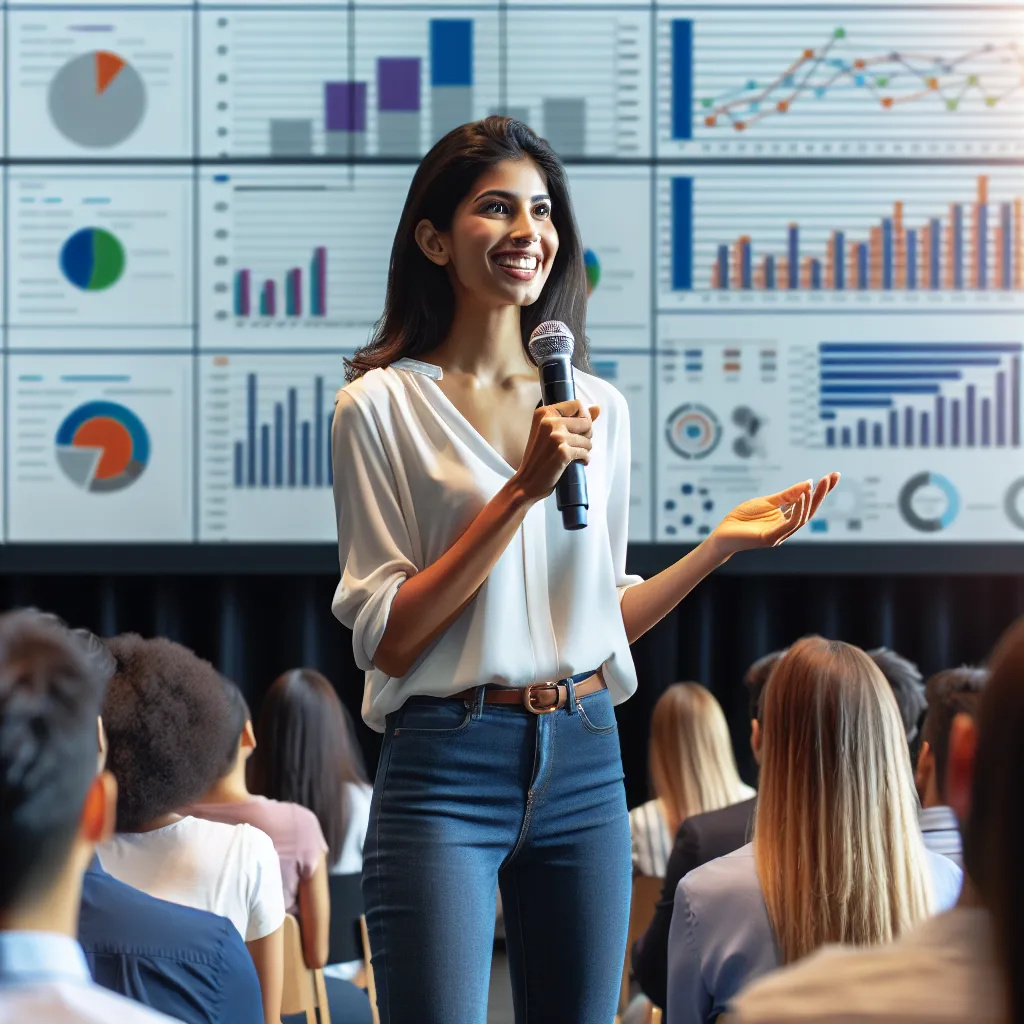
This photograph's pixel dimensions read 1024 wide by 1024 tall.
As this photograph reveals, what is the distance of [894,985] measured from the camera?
71 cm

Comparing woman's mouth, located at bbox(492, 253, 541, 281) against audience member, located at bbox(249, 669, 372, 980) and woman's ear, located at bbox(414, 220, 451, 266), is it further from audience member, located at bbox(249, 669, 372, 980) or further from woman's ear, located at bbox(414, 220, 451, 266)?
audience member, located at bbox(249, 669, 372, 980)

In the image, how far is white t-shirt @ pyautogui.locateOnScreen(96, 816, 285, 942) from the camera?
1922mm

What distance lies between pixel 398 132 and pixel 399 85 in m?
0.14

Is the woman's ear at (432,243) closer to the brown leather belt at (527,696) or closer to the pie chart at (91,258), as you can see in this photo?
the brown leather belt at (527,696)

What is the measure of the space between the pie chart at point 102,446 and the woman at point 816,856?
2.94 meters

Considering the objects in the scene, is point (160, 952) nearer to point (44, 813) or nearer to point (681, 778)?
point (44, 813)

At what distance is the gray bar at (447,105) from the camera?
13.9ft

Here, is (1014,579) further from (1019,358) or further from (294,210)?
→ (294,210)

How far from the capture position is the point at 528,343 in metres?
1.62

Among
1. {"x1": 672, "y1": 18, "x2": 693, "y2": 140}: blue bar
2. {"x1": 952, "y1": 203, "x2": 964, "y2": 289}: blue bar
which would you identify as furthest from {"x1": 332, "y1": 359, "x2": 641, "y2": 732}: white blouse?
{"x1": 952, "y1": 203, "x2": 964, "y2": 289}: blue bar

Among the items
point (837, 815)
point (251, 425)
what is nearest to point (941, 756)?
point (837, 815)

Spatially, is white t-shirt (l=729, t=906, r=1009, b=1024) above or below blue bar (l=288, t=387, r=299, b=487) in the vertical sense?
below

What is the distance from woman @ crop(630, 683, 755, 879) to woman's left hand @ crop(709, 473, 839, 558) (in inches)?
63.3

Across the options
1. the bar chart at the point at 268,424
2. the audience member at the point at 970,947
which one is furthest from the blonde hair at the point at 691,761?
the audience member at the point at 970,947
